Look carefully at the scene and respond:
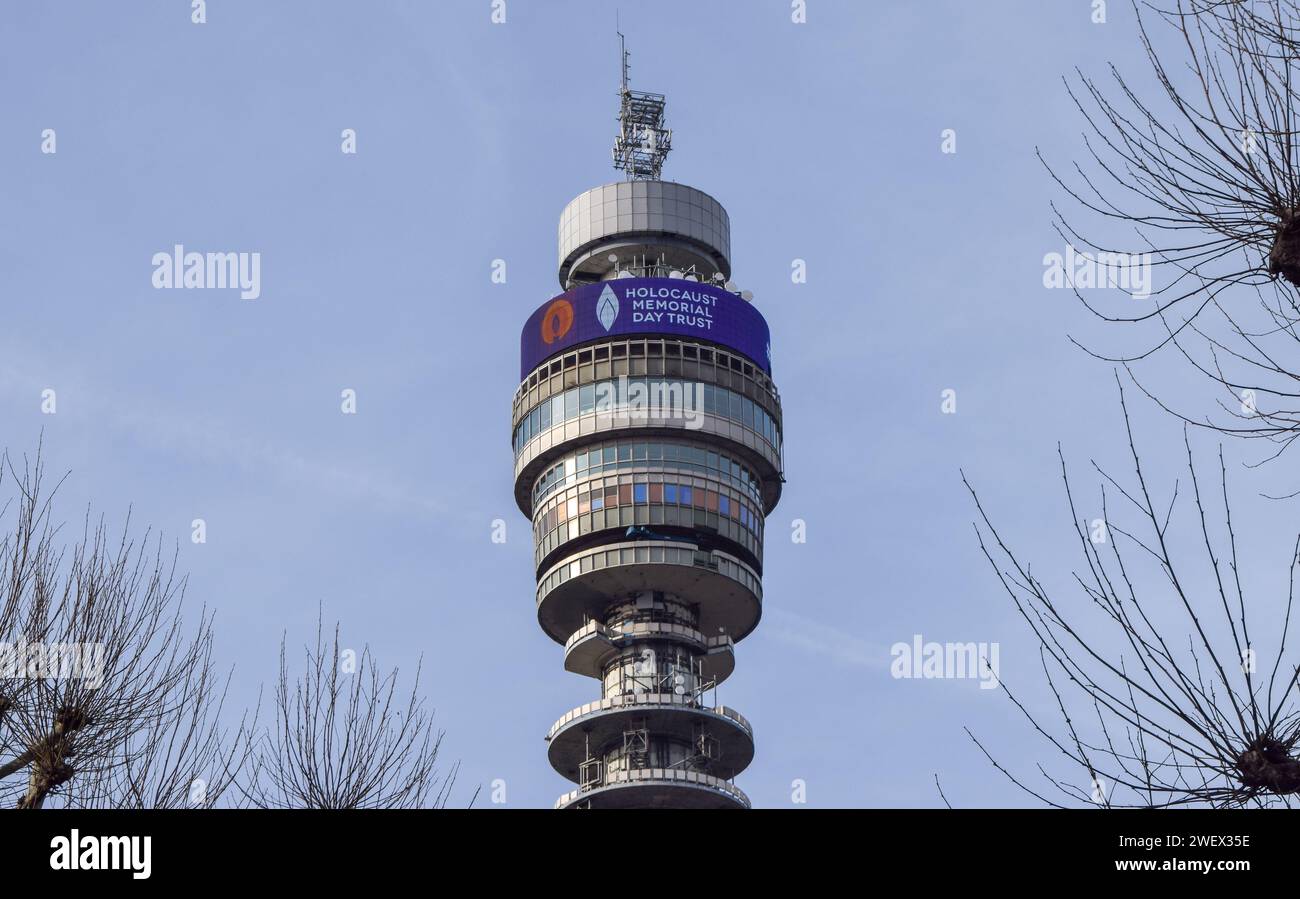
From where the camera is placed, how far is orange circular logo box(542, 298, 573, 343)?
129250 mm

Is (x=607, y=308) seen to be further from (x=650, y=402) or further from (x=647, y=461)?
→ (x=647, y=461)

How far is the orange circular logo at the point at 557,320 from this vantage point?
129 meters

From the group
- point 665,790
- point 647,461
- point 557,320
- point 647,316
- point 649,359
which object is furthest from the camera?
point 557,320

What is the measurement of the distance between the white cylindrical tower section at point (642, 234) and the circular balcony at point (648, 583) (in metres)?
24.0

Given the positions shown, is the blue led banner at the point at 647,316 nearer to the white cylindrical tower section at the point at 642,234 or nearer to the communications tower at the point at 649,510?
the communications tower at the point at 649,510

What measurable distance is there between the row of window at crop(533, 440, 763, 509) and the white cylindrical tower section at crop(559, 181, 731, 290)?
53.2 ft

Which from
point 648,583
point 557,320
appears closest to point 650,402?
point 557,320

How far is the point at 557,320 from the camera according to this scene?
5118 inches

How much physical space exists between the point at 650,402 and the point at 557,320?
11017 mm
